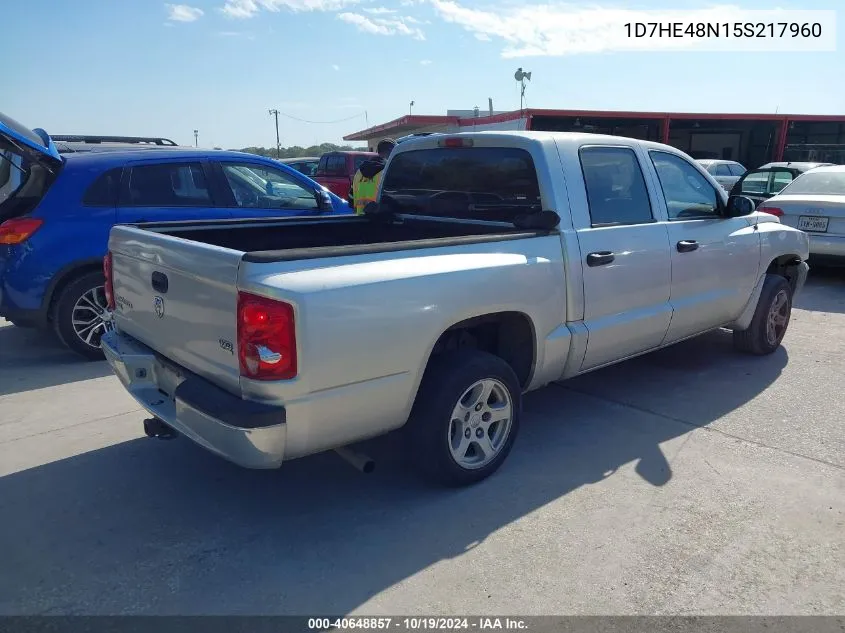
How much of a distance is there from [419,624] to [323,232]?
288 centimetres

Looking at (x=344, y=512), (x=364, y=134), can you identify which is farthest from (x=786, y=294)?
(x=364, y=134)

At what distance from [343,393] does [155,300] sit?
46.1 inches

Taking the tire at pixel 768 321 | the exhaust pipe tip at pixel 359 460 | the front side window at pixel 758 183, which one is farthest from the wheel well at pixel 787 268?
the front side window at pixel 758 183

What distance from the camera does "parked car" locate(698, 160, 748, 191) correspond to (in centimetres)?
1688

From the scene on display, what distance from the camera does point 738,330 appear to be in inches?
221

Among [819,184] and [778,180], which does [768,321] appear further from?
[778,180]

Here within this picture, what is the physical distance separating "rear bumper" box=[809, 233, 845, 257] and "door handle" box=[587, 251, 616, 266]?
6.12 metres

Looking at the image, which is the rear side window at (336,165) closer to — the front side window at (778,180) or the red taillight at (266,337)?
the front side window at (778,180)

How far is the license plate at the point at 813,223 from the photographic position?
8.64 m

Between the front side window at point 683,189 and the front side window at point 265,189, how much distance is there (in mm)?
3571

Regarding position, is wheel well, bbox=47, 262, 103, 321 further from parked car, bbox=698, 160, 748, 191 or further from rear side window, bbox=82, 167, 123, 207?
parked car, bbox=698, 160, 748, 191

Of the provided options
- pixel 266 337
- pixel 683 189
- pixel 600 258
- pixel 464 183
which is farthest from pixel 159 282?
pixel 683 189

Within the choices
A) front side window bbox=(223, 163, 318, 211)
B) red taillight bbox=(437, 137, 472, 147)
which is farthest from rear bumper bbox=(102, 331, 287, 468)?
front side window bbox=(223, 163, 318, 211)

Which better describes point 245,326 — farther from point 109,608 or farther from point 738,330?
point 738,330
